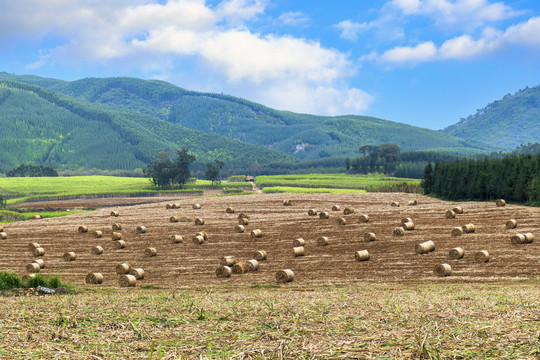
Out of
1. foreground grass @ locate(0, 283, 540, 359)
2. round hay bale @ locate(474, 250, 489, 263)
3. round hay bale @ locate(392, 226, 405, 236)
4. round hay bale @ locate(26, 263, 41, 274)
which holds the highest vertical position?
foreground grass @ locate(0, 283, 540, 359)

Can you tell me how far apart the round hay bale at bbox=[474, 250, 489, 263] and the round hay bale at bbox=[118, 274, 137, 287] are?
2332cm

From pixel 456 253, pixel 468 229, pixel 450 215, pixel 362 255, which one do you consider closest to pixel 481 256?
pixel 456 253

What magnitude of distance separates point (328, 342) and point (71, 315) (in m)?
6.37

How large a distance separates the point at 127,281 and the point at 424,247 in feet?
70.1

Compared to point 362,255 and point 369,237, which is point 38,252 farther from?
point 369,237

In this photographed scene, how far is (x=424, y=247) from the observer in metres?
39.3

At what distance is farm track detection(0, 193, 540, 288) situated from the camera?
35.8 meters

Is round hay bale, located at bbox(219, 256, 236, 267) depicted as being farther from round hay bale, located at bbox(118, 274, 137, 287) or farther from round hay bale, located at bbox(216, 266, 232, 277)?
round hay bale, located at bbox(118, 274, 137, 287)

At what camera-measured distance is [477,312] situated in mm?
11562

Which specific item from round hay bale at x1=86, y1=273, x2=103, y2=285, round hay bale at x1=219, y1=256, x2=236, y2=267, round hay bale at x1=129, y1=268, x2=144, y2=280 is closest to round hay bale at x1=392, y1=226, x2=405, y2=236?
round hay bale at x1=219, y1=256, x2=236, y2=267

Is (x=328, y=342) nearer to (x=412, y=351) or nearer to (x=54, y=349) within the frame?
(x=412, y=351)

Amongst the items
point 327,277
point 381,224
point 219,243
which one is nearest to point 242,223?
point 219,243

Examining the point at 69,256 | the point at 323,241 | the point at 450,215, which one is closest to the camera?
the point at 323,241

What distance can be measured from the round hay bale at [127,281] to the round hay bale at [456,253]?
21996 millimetres
